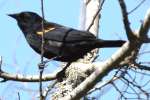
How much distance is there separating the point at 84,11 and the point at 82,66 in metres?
0.54

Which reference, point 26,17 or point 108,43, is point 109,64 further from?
point 26,17

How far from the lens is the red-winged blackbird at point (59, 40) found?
15.2ft

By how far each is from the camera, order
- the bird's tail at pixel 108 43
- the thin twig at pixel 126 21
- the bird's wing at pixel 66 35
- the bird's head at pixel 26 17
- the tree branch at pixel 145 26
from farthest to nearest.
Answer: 1. the bird's head at pixel 26 17
2. the bird's wing at pixel 66 35
3. the bird's tail at pixel 108 43
4. the thin twig at pixel 126 21
5. the tree branch at pixel 145 26

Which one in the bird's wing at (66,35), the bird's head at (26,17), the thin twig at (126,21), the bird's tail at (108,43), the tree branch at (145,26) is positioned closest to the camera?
the tree branch at (145,26)

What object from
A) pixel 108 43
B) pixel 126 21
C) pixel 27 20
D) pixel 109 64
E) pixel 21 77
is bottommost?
pixel 21 77

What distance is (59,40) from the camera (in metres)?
4.96

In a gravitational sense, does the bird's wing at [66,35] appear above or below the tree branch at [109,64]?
below

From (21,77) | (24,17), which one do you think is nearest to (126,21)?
(21,77)

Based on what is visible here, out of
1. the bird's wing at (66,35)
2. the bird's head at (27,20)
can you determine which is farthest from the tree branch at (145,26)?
the bird's head at (27,20)

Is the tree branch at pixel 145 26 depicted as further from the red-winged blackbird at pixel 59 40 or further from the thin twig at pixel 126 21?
the red-winged blackbird at pixel 59 40

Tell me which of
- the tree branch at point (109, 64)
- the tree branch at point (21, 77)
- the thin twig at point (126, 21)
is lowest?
the tree branch at point (21, 77)

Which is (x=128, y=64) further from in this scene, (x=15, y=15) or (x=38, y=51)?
(x=15, y=15)

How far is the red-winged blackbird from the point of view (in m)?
4.64

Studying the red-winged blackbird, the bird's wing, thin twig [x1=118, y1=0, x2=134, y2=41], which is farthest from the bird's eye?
thin twig [x1=118, y1=0, x2=134, y2=41]
